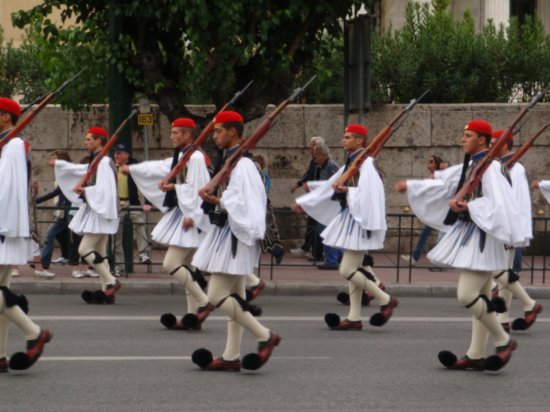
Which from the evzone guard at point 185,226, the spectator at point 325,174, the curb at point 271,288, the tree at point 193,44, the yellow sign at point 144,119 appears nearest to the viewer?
the evzone guard at point 185,226

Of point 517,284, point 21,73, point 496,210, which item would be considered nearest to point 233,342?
point 496,210

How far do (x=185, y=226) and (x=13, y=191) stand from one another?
297 centimetres

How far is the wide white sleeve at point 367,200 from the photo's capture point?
12.8 metres

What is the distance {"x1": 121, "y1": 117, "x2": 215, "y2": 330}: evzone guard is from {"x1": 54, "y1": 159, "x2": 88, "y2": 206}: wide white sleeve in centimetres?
215

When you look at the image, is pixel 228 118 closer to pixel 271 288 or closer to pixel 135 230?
pixel 271 288

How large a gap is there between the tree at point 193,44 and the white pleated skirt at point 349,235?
4.73 m

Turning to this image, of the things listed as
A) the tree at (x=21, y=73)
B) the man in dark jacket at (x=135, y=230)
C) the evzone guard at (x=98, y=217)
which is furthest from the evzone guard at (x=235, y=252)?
the tree at (x=21, y=73)

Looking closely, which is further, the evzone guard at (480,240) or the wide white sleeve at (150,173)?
the wide white sleeve at (150,173)

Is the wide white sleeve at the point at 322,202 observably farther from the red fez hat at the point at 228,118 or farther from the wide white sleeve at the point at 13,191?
the wide white sleeve at the point at 13,191

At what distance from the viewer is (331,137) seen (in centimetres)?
2139

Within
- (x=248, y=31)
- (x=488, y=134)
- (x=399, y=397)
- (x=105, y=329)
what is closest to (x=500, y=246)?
(x=488, y=134)

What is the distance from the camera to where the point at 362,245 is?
41.9 ft

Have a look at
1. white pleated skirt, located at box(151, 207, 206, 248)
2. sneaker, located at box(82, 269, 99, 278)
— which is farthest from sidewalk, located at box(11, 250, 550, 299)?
white pleated skirt, located at box(151, 207, 206, 248)

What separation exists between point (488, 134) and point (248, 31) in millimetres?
8203
